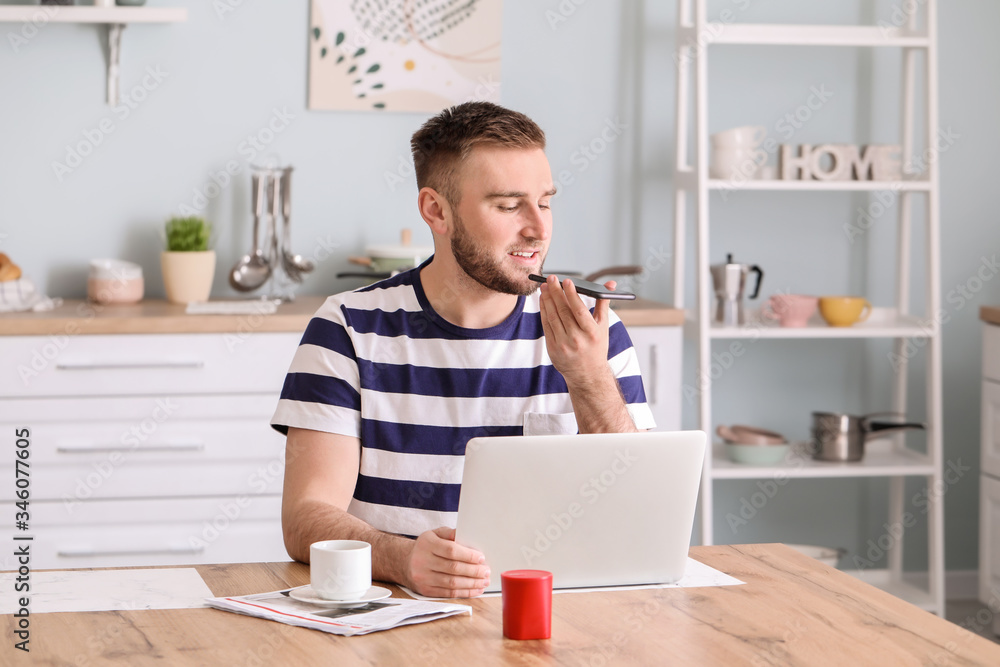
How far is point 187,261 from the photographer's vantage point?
2.94 m

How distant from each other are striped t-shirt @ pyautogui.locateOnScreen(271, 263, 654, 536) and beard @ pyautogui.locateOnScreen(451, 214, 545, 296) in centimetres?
6

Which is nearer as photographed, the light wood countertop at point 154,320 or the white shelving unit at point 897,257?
the light wood countertop at point 154,320

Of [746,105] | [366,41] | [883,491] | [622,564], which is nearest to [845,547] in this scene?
[883,491]

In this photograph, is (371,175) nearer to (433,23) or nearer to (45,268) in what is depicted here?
(433,23)

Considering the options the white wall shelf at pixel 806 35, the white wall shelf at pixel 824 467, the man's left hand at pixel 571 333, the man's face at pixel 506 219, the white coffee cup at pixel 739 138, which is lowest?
the white wall shelf at pixel 824 467

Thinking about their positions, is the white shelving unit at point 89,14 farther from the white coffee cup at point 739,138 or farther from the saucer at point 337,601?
the saucer at point 337,601

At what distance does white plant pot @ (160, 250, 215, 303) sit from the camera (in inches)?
116

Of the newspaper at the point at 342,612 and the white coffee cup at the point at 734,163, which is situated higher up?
the white coffee cup at the point at 734,163

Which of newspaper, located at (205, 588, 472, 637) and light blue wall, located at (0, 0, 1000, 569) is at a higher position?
light blue wall, located at (0, 0, 1000, 569)

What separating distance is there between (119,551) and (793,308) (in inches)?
75.6

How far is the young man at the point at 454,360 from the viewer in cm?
159

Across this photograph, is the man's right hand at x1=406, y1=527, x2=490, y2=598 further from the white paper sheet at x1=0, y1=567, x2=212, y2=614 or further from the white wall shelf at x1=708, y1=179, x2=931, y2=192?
the white wall shelf at x1=708, y1=179, x2=931, y2=192

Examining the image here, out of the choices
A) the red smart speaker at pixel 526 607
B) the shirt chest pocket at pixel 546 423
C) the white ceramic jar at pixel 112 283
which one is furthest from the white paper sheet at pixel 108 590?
the white ceramic jar at pixel 112 283

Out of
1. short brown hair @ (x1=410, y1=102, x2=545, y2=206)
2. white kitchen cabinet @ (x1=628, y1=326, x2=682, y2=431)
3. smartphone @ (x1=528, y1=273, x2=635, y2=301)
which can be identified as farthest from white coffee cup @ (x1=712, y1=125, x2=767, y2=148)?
smartphone @ (x1=528, y1=273, x2=635, y2=301)
